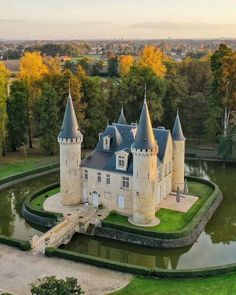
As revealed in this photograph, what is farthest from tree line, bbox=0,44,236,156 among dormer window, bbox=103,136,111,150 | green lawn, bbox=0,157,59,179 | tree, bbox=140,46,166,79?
dormer window, bbox=103,136,111,150

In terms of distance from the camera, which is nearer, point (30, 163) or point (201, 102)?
point (30, 163)

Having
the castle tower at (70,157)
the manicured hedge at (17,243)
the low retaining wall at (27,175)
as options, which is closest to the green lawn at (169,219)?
the castle tower at (70,157)

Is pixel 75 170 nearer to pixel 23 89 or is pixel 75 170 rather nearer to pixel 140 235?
pixel 140 235

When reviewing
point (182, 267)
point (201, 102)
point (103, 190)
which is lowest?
point (182, 267)

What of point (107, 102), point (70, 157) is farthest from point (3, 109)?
point (70, 157)

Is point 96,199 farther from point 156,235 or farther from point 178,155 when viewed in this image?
point 178,155

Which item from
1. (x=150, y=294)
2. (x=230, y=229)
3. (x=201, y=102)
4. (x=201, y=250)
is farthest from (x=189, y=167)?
(x=150, y=294)

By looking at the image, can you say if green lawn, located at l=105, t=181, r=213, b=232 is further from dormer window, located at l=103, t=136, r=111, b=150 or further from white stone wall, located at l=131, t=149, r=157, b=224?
dormer window, located at l=103, t=136, r=111, b=150
